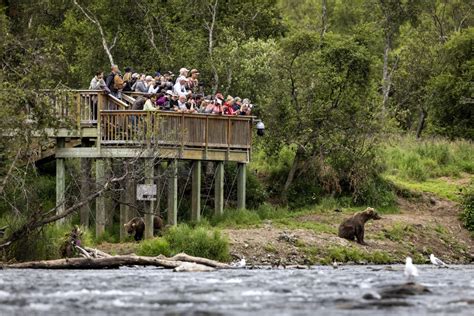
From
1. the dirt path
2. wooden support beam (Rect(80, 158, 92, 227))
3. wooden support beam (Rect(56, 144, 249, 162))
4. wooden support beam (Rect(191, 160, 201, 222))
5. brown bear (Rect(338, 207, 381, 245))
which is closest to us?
the dirt path

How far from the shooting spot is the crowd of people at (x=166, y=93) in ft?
142

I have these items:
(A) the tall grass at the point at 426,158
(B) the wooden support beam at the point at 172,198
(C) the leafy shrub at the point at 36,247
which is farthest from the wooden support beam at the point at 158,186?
(A) the tall grass at the point at 426,158

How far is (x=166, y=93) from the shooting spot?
4397cm

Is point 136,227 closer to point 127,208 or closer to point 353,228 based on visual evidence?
point 127,208

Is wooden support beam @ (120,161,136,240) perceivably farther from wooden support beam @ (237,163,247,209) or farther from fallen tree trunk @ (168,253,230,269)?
fallen tree trunk @ (168,253,230,269)

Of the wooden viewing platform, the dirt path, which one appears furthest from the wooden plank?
the dirt path

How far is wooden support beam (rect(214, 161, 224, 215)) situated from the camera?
151 ft

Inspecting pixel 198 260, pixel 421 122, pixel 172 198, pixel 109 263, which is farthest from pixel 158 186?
pixel 421 122

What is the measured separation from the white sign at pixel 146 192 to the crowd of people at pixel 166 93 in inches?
92.8

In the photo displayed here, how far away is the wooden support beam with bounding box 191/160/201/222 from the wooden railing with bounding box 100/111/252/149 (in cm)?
111

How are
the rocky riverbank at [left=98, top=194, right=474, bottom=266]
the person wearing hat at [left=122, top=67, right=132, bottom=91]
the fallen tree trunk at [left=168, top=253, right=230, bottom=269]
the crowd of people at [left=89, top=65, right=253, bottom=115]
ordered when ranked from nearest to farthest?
the fallen tree trunk at [left=168, top=253, right=230, bottom=269] < the rocky riverbank at [left=98, top=194, right=474, bottom=266] < the crowd of people at [left=89, top=65, right=253, bottom=115] < the person wearing hat at [left=122, top=67, right=132, bottom=91]

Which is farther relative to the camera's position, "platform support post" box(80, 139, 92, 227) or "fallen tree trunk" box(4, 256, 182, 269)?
"platform support post" box(80, 139, 92, 227)

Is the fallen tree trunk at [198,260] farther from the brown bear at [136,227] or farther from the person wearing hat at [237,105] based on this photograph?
the person wearing hat at [237,105]

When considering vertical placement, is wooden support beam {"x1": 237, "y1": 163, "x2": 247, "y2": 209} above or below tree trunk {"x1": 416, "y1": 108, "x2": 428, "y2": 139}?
below
